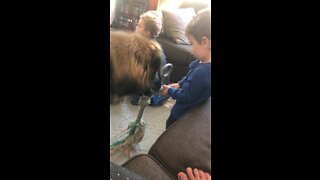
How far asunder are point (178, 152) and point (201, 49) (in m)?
0.21

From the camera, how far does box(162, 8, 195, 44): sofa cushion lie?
0.50 metres

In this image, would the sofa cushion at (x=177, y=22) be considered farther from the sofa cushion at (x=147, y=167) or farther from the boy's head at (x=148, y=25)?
the sofa cushion at (x=147, y=167)

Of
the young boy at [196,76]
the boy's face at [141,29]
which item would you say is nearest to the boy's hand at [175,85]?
the young boy at [196,76]

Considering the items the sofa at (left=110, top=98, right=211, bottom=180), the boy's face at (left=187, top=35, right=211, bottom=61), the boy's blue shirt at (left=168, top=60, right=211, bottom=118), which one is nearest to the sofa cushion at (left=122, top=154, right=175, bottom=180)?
the sofa at (left=110, top=98, right=211, bottom=180)

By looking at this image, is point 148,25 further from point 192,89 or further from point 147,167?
point 147,167

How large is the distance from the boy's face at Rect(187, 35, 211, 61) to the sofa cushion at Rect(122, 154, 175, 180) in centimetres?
22

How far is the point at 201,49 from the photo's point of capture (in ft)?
1.61

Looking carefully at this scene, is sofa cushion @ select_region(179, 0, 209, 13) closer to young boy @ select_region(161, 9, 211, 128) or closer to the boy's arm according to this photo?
young boy @ select_region(161, 9, 211, 128)
